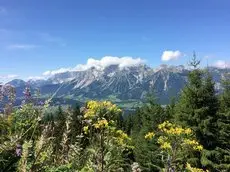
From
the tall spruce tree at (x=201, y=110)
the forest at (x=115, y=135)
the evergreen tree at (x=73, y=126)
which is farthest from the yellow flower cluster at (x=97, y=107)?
the tall spruce tree at (x=201, y=110)

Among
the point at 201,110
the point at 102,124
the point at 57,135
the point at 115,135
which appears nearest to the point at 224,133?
the point at 201,110

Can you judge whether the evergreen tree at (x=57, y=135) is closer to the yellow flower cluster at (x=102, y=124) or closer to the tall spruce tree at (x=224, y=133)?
the yellow flower cluster at (x=102, y=124)

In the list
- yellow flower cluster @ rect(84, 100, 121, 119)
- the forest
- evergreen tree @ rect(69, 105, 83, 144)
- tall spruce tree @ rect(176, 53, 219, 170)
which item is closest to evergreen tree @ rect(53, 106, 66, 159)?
the forest

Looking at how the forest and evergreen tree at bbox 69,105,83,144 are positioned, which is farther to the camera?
evergreen tree at bbox 69,105,83,144

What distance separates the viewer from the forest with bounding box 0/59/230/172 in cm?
296

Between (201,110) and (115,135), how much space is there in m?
29.9

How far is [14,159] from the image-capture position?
2914 millimetres

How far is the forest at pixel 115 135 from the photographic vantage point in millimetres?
2963

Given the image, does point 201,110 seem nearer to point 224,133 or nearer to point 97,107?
point 224,133

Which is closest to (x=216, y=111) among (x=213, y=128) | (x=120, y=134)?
(x=213, y=128)

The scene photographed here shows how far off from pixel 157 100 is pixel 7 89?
41.7m

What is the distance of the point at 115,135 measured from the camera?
608 cm

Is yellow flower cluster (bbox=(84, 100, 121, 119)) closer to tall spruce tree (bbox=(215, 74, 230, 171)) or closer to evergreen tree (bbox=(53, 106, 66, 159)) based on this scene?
evergreen tree (bbox=(53, 106, 66, 159))

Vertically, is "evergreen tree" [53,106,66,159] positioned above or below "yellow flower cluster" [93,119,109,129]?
below
